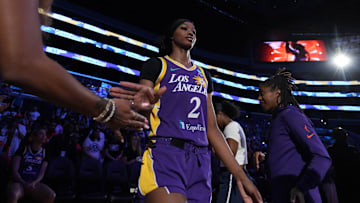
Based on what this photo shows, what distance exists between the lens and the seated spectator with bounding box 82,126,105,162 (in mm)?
6875

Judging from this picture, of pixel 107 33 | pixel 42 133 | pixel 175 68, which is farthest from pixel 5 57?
pixel 107 33

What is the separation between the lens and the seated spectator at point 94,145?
22.6 ft

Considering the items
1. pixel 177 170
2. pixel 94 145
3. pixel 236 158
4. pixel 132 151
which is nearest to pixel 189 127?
pixel 177 170

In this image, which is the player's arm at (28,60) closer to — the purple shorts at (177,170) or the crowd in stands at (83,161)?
the purple shorts at (177,170)

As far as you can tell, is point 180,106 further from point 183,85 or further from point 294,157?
point 294,157

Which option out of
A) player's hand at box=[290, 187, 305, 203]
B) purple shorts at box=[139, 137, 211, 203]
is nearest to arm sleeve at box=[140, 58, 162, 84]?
purple shorts at box=[139, 137, 211, 203]

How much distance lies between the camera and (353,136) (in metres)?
23.4

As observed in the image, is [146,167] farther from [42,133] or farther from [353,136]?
[353,136]

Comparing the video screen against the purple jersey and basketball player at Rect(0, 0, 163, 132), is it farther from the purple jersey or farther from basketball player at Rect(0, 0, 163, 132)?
basketball player at Rect(0, 0, 163, 132)

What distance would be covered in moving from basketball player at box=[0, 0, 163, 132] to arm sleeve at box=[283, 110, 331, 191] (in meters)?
1.95

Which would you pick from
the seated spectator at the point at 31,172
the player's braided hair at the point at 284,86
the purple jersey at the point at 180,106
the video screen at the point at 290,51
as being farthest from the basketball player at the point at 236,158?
the video screen at the point at 290,51

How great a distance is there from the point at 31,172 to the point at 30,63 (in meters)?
5.16

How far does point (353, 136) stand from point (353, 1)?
38.1 feet

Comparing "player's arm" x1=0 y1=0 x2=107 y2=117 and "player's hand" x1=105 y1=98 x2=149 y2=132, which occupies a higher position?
"player's arm" x1=0 y1=0 x2=107 y2=117
